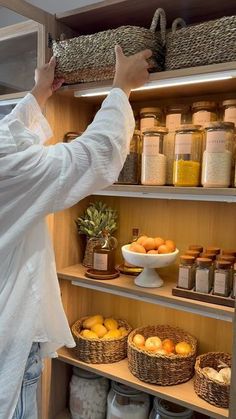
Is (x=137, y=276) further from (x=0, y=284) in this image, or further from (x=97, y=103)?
(x=97, y=103)

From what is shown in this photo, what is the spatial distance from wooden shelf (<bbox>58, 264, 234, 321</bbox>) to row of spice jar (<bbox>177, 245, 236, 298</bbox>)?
0.05 meters

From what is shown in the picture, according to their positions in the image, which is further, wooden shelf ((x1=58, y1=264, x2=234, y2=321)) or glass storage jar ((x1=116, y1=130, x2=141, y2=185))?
glass storage jar ((x1=116, y1=130, x2=141, y2=185))

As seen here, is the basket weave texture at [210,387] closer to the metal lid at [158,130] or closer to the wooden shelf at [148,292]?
the wooden shelf at [148,292]

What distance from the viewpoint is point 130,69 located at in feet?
3.50

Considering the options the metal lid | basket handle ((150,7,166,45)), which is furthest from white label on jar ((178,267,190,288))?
basket handle ((150,7,166,45))

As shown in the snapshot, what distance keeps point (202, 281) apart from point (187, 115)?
1.96 ft

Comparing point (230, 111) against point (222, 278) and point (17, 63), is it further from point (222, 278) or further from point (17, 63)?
point (17, 63)

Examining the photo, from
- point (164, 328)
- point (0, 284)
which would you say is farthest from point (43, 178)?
point (164, 328)

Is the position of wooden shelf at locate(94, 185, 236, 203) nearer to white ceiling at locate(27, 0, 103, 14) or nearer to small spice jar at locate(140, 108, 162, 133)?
small spice jar at locate(140, 108, 162, 133)

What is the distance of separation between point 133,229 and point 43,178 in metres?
0.70

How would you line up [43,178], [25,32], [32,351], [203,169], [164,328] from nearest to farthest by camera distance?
[43,178] < [32,351] < [203,169] < [25,32] < [164,328]

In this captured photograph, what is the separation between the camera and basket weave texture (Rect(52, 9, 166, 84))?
1.12 meters

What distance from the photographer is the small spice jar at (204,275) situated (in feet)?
3.94

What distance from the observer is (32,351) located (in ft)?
3.46
